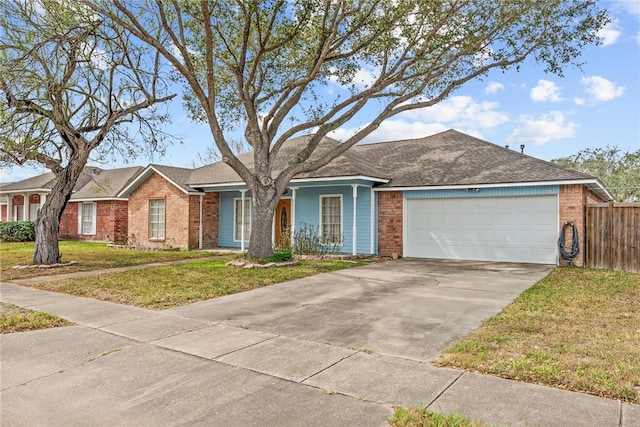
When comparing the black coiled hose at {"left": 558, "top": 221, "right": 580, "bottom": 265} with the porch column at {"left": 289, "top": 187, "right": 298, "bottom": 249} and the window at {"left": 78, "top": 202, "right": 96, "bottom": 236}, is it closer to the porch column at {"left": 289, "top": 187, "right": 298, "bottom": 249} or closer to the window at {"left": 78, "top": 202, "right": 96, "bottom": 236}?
the porch column at {"left": 289, "top": 187, "right": 298, "bottom": 249}

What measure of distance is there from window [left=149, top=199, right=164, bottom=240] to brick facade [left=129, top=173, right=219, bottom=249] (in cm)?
18

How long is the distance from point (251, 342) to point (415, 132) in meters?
17.9

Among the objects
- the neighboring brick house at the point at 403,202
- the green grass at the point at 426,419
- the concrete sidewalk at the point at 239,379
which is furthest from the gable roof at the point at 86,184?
the green grass at the point at 426,419

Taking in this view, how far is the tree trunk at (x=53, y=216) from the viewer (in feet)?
40.9

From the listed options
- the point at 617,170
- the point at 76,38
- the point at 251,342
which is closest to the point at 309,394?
the point at 251,342

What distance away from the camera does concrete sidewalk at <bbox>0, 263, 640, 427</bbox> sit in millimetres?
3250

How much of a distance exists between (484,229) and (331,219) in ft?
18.3

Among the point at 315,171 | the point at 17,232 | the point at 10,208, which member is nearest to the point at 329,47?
the point at 315,171

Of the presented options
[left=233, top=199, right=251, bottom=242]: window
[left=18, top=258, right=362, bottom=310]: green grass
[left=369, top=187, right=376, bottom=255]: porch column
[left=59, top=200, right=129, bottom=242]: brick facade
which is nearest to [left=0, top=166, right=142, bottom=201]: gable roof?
[left=59, top=200, right=129, bottom=242]: brick facade

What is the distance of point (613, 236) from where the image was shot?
11.8m

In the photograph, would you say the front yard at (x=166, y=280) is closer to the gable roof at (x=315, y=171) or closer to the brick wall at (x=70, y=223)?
the gable roof at (x=315, y=171)

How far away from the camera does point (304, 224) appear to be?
16516mm

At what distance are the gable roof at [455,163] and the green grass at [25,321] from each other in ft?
37.2

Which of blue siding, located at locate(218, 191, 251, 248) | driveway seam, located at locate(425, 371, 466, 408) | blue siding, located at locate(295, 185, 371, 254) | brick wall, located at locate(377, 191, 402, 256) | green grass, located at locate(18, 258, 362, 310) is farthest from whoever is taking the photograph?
blue siding, located at locate(218, 191, 251, 248)
